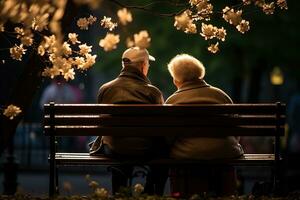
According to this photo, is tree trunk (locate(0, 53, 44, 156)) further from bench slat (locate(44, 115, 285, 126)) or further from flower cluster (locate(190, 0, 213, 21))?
flower cluster (locate(190, 0, 213, 21))

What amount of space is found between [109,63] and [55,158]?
19.1 metres

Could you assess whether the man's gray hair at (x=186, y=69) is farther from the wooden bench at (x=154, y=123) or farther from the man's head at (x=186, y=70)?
the wooden bench at (x=154, y=123)

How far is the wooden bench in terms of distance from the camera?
8328 mm

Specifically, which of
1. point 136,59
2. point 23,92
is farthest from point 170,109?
point 23,92

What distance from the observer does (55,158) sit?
8484 mm

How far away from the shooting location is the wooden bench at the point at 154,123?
8328 mm

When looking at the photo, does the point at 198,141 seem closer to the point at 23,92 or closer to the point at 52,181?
the point at 52,181

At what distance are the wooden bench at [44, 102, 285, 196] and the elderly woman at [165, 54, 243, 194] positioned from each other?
0.10 m

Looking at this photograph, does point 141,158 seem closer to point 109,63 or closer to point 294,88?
point 109,63

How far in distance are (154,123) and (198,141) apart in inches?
17.9

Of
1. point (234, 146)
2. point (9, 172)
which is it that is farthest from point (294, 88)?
point (234, 146)

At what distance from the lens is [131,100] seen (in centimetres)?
870

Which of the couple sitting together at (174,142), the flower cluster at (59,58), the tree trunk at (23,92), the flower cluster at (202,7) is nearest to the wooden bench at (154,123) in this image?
the couple sitting together at (174,142)

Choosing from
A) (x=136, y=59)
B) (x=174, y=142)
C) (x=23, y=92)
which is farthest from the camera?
(x=23, y=92)
